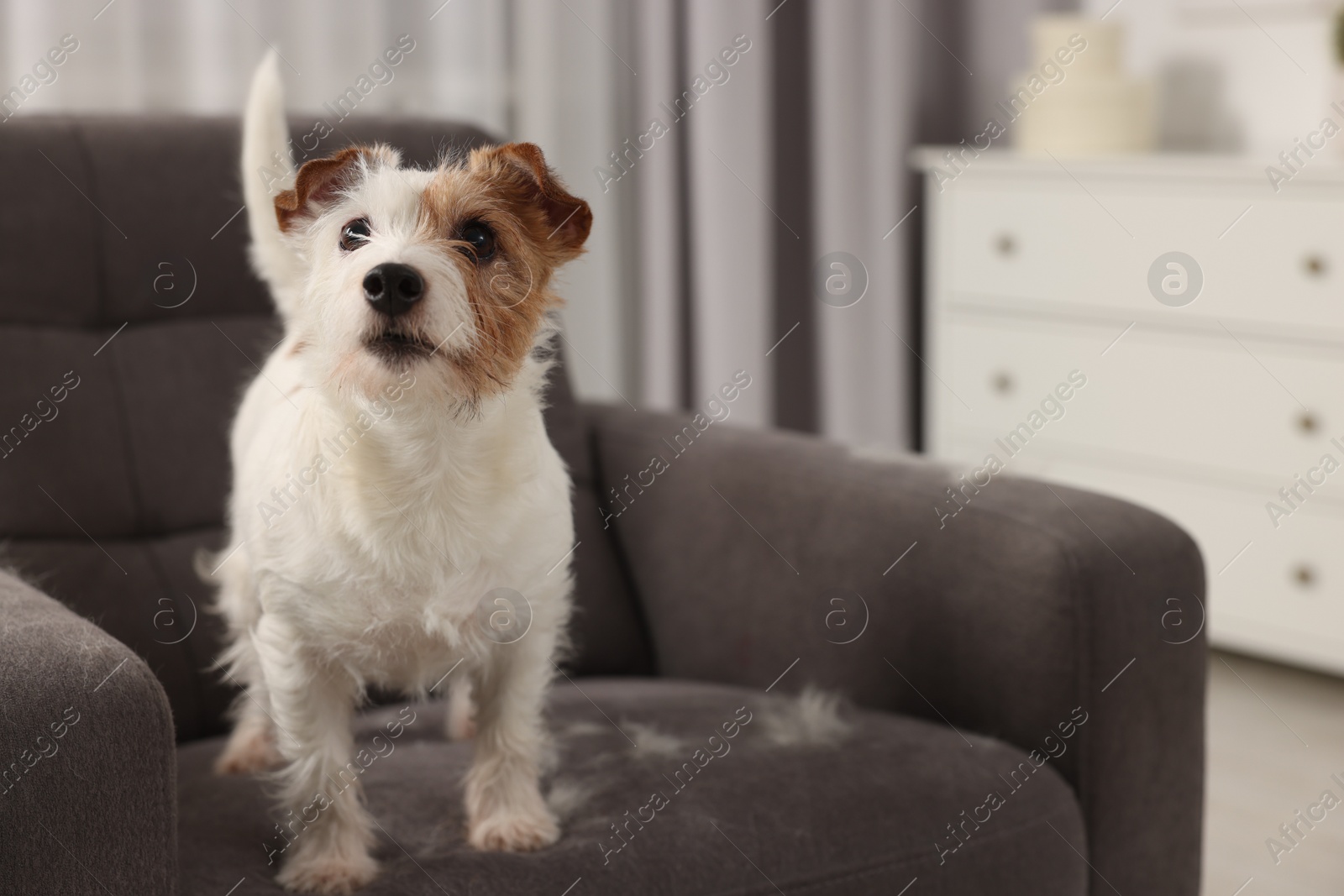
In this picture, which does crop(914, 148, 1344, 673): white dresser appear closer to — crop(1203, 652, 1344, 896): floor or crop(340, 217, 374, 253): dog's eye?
crop(1203, 652, 1344, 896): floor

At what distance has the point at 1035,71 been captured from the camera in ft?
9.70

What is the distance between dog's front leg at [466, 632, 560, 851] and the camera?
3.80 feet

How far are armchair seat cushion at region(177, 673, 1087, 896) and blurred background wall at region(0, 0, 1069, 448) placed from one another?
1.30m

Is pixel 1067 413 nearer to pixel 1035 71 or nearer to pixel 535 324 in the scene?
pixel 1035 71

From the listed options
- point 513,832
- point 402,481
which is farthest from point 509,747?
point 402,481

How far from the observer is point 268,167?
1274 mm

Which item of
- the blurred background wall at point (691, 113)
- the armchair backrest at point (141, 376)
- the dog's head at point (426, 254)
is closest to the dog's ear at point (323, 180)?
the dog's head at point (426, 254)

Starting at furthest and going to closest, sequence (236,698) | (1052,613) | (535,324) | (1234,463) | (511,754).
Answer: (1234,463), (236,698), (1052,613), (511,754), (535,324)

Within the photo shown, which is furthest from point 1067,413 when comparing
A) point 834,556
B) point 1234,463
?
point 834,556

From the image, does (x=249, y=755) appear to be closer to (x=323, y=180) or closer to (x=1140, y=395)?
A: (x=323, y=180)

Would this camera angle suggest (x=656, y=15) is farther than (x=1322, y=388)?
Yes

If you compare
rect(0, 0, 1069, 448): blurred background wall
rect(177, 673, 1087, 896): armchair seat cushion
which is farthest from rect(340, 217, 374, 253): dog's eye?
rect(0, 0, 1069, 448): blurred background wall

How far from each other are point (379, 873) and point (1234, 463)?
2131mm

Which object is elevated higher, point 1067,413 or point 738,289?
point 738,289
